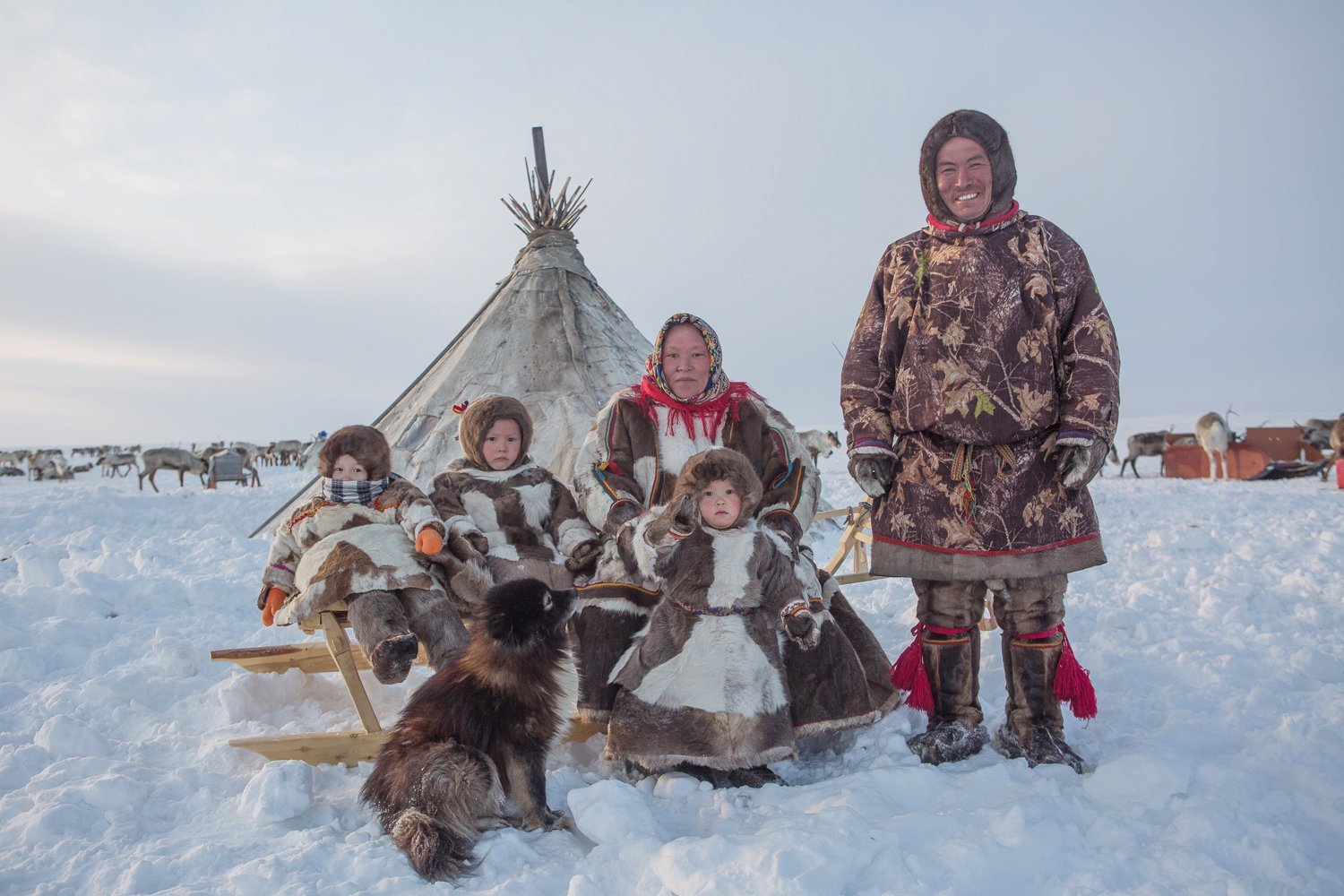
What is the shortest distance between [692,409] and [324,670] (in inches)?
70.2

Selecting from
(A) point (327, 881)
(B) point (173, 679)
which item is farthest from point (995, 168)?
(B) point (173, 679)

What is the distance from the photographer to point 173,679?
10.8ft

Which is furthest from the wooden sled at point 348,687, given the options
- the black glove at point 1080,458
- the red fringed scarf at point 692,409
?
the black glove at point 1080,458

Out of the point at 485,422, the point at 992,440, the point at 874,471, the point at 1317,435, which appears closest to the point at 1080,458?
the point at 992,440

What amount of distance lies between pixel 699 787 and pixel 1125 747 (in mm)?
1339

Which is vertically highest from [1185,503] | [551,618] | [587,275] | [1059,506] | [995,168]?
[587,275]

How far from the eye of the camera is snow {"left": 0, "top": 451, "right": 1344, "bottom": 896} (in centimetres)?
166

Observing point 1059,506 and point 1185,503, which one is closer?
point 1059,506

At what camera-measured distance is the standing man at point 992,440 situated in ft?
7.64

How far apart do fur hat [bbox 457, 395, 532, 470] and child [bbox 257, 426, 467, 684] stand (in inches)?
14.4

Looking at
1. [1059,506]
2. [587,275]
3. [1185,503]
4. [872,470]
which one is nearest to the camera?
[1059,506]

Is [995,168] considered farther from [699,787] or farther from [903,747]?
[699,787]

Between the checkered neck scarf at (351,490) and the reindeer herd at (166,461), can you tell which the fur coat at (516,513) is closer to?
the checkered neck scarf at (351,490)

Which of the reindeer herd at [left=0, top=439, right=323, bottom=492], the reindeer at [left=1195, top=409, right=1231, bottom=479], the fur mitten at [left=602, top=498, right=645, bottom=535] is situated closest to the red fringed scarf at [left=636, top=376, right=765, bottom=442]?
the fur mitten at [left=602, top=498, right=645, bottom=535]
